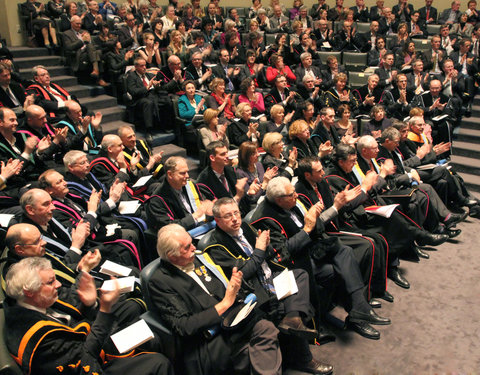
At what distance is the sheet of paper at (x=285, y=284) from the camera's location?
2.95m

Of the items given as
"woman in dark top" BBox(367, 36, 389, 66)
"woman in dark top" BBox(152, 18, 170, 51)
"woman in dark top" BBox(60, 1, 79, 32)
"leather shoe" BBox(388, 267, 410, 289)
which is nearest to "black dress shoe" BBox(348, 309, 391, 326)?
"leather shoe" BBox(388, 267, 410, 289)

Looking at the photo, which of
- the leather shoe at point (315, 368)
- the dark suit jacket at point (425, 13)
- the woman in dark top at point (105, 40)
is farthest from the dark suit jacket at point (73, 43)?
the dark suit jacket at point (425, 13)

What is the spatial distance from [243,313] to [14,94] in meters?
4.26

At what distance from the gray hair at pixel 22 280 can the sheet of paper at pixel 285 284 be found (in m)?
1.45

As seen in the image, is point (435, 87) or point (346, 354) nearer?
point (346, 354)

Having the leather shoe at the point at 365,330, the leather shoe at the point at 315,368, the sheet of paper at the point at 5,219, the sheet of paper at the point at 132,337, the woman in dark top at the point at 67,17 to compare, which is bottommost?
the leather shoe at the point at 365,330

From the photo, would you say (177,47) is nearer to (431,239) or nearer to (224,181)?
(224,181)

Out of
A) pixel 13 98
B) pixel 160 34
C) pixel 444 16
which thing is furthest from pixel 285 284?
pixel 444 16

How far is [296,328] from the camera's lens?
2857 millimetres

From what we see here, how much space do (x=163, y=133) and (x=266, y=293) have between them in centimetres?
395

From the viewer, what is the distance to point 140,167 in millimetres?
4828

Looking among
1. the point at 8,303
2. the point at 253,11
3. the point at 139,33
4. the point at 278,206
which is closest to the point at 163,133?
the point at 139,33

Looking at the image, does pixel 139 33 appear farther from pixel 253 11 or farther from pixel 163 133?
pixel 253 11

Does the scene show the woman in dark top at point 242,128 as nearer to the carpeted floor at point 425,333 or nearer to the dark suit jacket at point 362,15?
the carpeted floor at point 425,333
